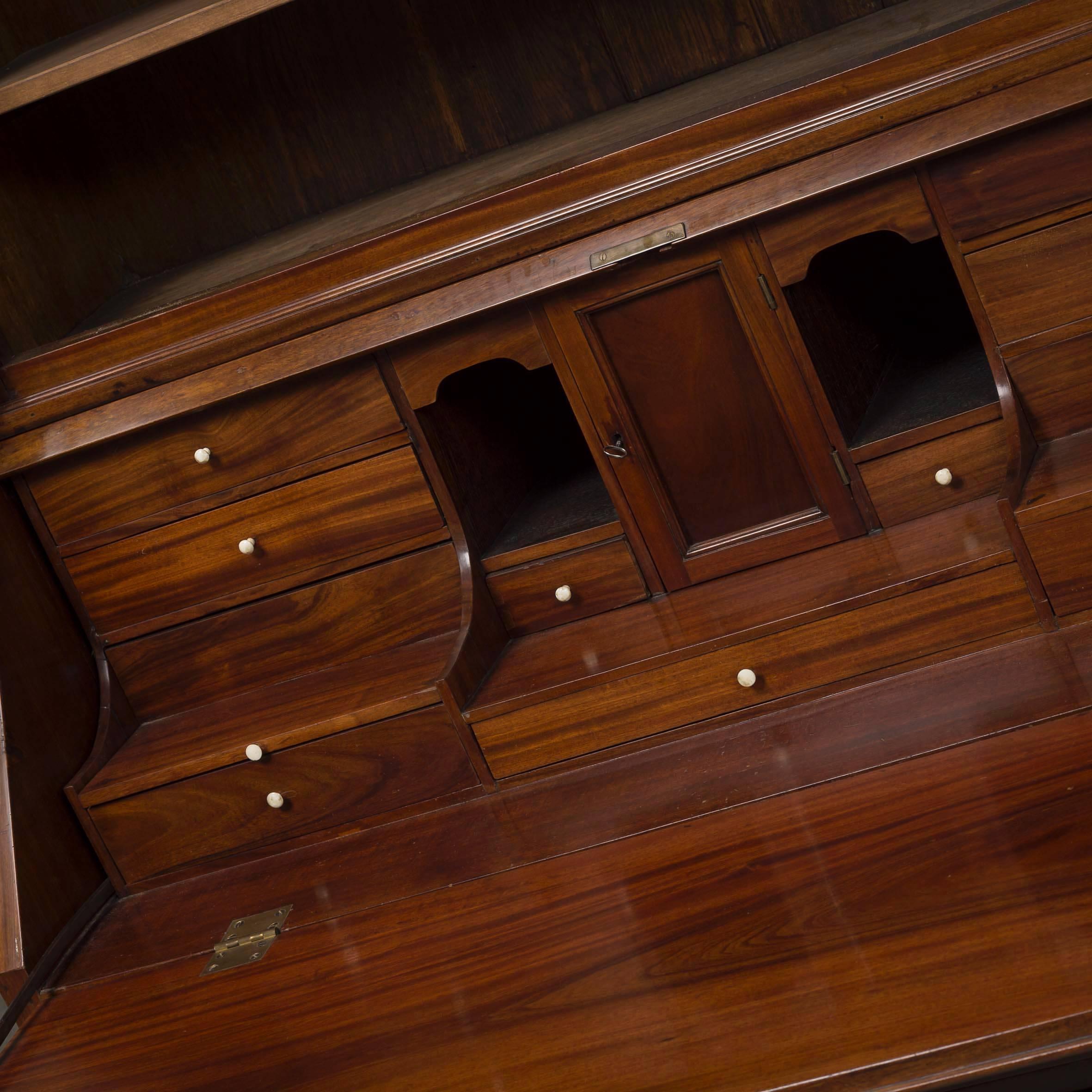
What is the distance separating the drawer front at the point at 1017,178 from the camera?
160 centimetres

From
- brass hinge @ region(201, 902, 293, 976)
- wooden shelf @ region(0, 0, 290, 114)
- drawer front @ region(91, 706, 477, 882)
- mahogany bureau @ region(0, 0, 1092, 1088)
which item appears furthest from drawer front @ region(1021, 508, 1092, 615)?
wooden shelf @ region(0, 0, 290, 114)

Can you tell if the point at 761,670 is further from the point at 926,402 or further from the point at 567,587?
the point at 926,402

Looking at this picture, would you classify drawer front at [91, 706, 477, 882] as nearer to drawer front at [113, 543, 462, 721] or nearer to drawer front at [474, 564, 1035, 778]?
drawer front at [474, 564, 1035, 778]

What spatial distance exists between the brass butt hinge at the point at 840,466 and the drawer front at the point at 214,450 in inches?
24.8

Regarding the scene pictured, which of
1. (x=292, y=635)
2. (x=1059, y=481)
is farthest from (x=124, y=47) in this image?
(x=1059, y=481)

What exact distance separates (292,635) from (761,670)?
A: 0.76m

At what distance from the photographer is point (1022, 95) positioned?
61.5 inches

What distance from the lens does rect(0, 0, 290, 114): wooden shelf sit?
69.7 inches

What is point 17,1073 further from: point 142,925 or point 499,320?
point 499,320

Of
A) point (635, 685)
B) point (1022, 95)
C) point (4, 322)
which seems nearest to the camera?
point (1022, 95)

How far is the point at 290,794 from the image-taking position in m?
1.87

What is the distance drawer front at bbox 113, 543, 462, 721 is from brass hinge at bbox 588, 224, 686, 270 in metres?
0.50

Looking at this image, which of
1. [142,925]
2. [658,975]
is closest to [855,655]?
[658,975]

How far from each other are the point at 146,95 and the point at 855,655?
5.46ft
